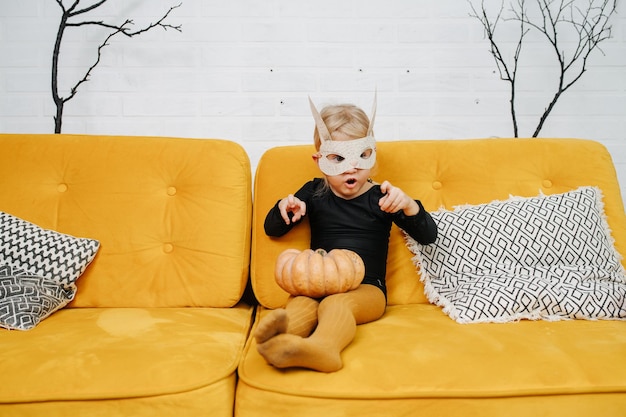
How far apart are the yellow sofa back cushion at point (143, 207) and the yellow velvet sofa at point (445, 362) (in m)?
0.12

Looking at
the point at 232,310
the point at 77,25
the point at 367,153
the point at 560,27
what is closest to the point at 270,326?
the point at 232,310

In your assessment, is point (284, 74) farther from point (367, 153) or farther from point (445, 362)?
point (445, 362)

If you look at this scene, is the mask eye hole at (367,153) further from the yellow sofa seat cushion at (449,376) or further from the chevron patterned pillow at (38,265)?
the chevron patterned pillow at (38,265)

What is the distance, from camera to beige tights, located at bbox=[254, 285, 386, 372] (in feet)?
3.27

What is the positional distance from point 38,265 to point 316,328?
83 cm

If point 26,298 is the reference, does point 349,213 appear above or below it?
above

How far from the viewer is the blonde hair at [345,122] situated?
60.9 inches

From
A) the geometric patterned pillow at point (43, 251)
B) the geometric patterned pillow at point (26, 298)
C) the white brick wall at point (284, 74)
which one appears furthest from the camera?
the white brick wall at point (284, 74)

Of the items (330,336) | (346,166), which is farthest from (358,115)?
(330,336)

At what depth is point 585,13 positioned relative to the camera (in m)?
2.17

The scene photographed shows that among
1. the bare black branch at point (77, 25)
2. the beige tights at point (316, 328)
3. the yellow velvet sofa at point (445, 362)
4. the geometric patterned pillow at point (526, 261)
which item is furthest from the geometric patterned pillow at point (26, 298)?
the geometric patterned pillow at point (526, 261)

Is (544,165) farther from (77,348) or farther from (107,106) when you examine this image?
(107,106)

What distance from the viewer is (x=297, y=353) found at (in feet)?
3.27

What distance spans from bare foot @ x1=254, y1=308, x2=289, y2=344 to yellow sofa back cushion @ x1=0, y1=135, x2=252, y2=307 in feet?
1.90
